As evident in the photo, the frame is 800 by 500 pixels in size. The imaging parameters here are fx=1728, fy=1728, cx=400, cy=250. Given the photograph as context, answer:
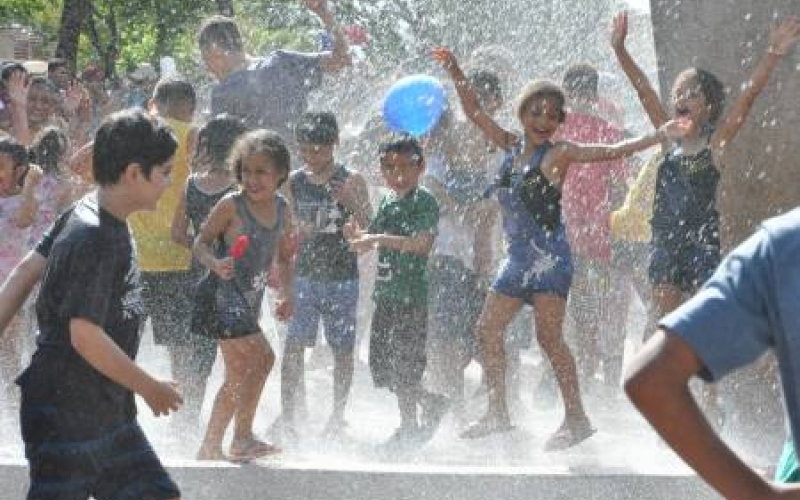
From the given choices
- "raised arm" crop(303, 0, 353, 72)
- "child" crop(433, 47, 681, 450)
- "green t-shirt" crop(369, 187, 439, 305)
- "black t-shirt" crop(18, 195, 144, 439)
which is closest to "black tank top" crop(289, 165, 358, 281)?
"green t-shirt" crop(369, 187, 439, 305)

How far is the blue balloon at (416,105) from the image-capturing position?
27.0ft

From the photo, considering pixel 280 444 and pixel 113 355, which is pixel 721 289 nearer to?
pixel 113 355

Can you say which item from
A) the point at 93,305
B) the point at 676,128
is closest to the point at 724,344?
the point at 93,305

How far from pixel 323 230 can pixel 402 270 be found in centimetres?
50

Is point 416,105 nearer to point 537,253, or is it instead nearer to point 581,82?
point 581,82

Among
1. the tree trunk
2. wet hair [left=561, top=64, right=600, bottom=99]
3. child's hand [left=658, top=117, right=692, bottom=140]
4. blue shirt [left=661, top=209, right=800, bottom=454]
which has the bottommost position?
blue shirt [left=661, top=209, right=800, bottom=454]

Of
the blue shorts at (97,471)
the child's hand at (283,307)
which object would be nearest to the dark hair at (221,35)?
the child's hand at (283,307)

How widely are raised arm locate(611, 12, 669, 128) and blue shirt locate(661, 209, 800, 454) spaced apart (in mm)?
4870

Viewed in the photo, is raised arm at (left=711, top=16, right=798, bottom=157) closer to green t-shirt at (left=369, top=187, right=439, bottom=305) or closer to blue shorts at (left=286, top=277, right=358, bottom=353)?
green t-shirt at (left=369, top=187, right=439, bottom=305)

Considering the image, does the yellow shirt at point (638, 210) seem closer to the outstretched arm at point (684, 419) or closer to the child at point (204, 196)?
the child at point (204, 196)

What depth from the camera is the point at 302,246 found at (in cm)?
756

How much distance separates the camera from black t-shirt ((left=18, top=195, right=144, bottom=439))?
14.1 ft

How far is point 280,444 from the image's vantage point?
6906mm

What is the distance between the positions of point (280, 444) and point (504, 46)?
12.7 feet
